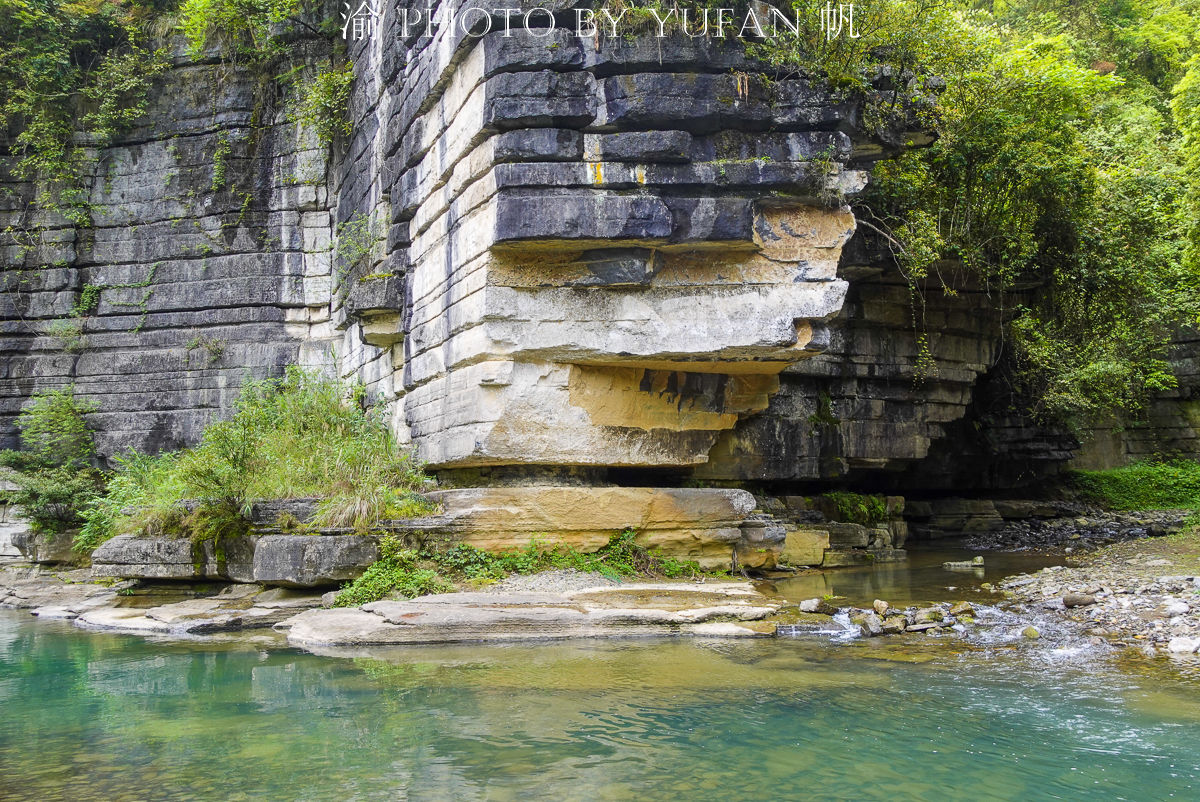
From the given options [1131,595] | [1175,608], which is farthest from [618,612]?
[1131,595]

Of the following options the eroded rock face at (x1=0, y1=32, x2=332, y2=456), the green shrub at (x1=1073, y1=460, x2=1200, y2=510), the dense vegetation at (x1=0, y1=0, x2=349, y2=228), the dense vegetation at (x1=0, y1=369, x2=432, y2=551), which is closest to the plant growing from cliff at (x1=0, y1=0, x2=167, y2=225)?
the dense vegetation at (x1=0, y1=0, x2=349, y2=228)

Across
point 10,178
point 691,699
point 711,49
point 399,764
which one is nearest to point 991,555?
point 711,49

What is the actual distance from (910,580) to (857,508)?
385cm

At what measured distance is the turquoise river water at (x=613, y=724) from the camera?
4.29m

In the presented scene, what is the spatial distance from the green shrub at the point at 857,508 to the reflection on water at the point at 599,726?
27.4 feet

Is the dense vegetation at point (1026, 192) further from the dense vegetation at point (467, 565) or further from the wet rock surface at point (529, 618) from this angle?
the wet rock surface at point (529, 618)

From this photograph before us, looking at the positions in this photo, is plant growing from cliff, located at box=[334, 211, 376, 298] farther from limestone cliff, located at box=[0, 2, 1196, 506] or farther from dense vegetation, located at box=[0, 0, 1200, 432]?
dense vegetation, located at box=[0, 0, 1200, 432]

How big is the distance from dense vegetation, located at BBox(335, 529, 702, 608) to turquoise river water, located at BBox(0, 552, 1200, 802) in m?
1.24

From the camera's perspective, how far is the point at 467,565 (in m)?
8.87

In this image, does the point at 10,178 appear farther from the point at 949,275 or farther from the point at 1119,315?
the point at 1119,315

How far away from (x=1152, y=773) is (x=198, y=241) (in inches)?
580

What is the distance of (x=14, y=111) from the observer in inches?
612

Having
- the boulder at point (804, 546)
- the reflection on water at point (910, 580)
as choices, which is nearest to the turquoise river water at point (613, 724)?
the reflection on water at point (910, 580)

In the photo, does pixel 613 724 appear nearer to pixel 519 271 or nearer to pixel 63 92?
pixel 519 271
